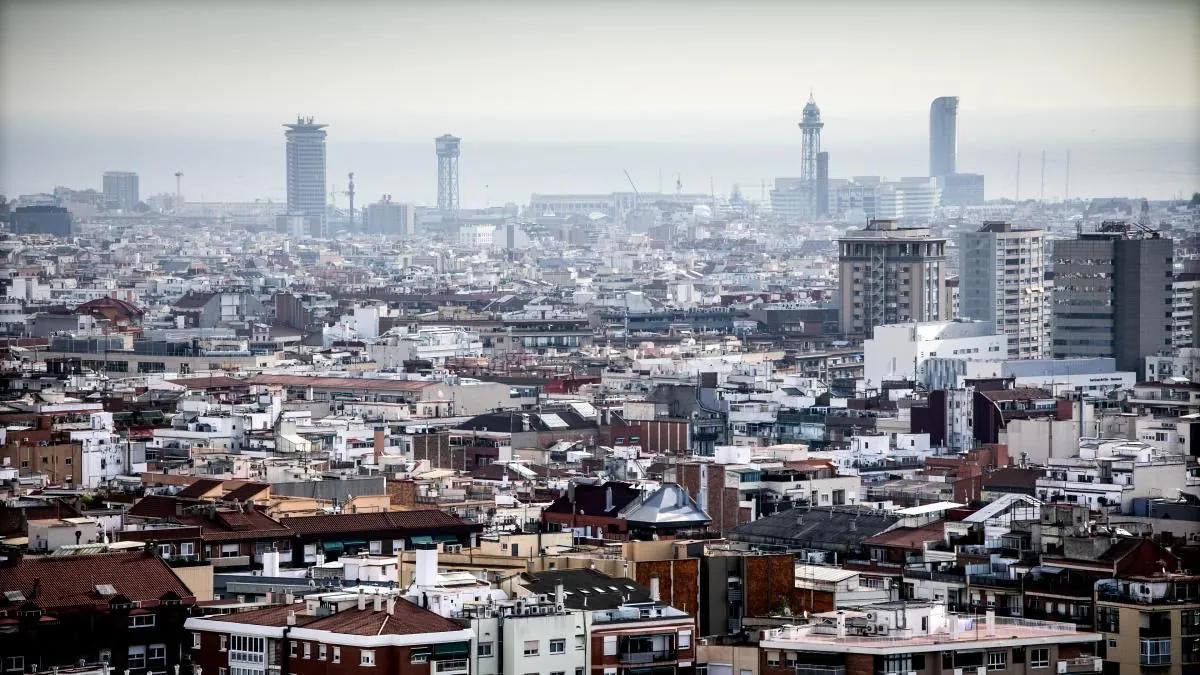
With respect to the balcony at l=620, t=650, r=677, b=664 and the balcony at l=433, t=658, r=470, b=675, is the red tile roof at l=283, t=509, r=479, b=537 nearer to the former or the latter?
the balcony at l=620, t=650, r=677, b=664

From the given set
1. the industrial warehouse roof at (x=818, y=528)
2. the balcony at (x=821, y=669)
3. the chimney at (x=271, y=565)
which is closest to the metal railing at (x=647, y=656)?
the balcony at (x=821, y=669)

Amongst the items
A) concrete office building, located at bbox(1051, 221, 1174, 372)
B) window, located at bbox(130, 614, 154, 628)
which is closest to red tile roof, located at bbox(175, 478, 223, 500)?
window, located at bbox(130, 614, 154, 628)

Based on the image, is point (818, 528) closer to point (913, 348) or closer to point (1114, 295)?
point (913, 348)

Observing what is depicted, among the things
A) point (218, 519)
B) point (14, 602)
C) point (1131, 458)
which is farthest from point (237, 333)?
point (14, 602)

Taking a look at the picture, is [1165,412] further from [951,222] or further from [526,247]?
[526,247]

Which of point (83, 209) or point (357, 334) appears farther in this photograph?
point (83, 209)
